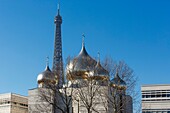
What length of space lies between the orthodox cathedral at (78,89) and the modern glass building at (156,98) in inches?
516

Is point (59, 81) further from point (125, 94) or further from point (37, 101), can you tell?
point (37, 101)

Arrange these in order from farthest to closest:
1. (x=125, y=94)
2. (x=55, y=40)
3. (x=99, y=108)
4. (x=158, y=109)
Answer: (x=55, y=40) → (x=158, y=109) → (x=99, y=108) → (x=125, y=94)

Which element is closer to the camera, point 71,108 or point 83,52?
point 71,108

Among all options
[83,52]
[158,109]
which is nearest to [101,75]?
[83,52]

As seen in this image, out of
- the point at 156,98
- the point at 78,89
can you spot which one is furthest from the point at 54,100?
the point at 156,98

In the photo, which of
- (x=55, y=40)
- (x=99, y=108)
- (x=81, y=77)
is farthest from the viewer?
(x=55, y=40)

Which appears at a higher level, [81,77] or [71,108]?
[81,77]

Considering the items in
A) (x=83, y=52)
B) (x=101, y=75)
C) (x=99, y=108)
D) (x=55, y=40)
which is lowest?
(x=99, y=108)

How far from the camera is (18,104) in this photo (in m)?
54.7

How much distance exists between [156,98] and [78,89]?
84.8 ft

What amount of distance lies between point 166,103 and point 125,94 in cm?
2721

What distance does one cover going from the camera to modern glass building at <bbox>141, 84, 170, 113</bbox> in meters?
50.9

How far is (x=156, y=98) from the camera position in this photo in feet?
172

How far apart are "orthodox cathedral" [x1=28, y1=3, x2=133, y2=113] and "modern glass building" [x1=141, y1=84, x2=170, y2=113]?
516 inches
